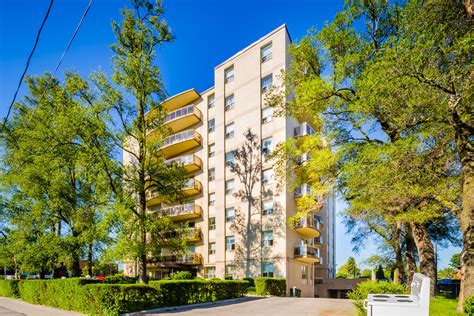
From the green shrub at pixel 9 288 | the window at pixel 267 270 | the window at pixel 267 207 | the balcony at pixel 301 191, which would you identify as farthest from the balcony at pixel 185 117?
the green shrub at pixel 9 288

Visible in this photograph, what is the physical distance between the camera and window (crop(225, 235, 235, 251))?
106ft

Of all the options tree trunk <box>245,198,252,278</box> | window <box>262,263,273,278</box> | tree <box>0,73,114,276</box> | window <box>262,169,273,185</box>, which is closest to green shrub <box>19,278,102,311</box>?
tree <box>0,73,114,276</box>

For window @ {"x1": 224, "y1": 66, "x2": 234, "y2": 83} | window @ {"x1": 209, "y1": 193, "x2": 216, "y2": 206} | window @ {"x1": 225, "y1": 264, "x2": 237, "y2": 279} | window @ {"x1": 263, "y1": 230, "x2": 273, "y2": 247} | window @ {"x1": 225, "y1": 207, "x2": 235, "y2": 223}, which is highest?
window @ {"x1": 224, "y1": 66, "x2": 234, "y2": 83}

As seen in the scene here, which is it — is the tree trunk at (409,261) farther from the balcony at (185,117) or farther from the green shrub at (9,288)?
the green shrub at (9,288)

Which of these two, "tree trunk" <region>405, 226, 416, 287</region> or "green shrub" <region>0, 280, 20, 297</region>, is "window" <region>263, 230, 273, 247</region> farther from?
"green shrub" <region>0, 280, 20, 297</region>

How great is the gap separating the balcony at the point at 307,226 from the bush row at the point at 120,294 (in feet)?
32.3

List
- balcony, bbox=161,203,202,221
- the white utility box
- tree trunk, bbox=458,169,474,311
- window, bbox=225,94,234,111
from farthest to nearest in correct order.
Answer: balcony, bbox=161,203,202,221 → window, bbox=225,94,234,111 → tree trunk, bbox=458,169,474,311 → the white utility box

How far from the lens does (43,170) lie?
21547mm

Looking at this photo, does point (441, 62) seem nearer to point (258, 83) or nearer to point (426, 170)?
point (426, 170)

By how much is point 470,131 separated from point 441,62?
2550 mm

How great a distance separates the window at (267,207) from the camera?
99.4 ft

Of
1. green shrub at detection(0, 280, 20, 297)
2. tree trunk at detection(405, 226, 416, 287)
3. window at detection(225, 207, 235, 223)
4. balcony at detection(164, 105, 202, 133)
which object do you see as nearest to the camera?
tree trunk at detection(405, 226, 416, 287)

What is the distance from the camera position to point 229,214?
33.4 metres

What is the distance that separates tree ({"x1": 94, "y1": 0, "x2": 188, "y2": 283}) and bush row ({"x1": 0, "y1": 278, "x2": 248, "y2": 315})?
1.87 meters
